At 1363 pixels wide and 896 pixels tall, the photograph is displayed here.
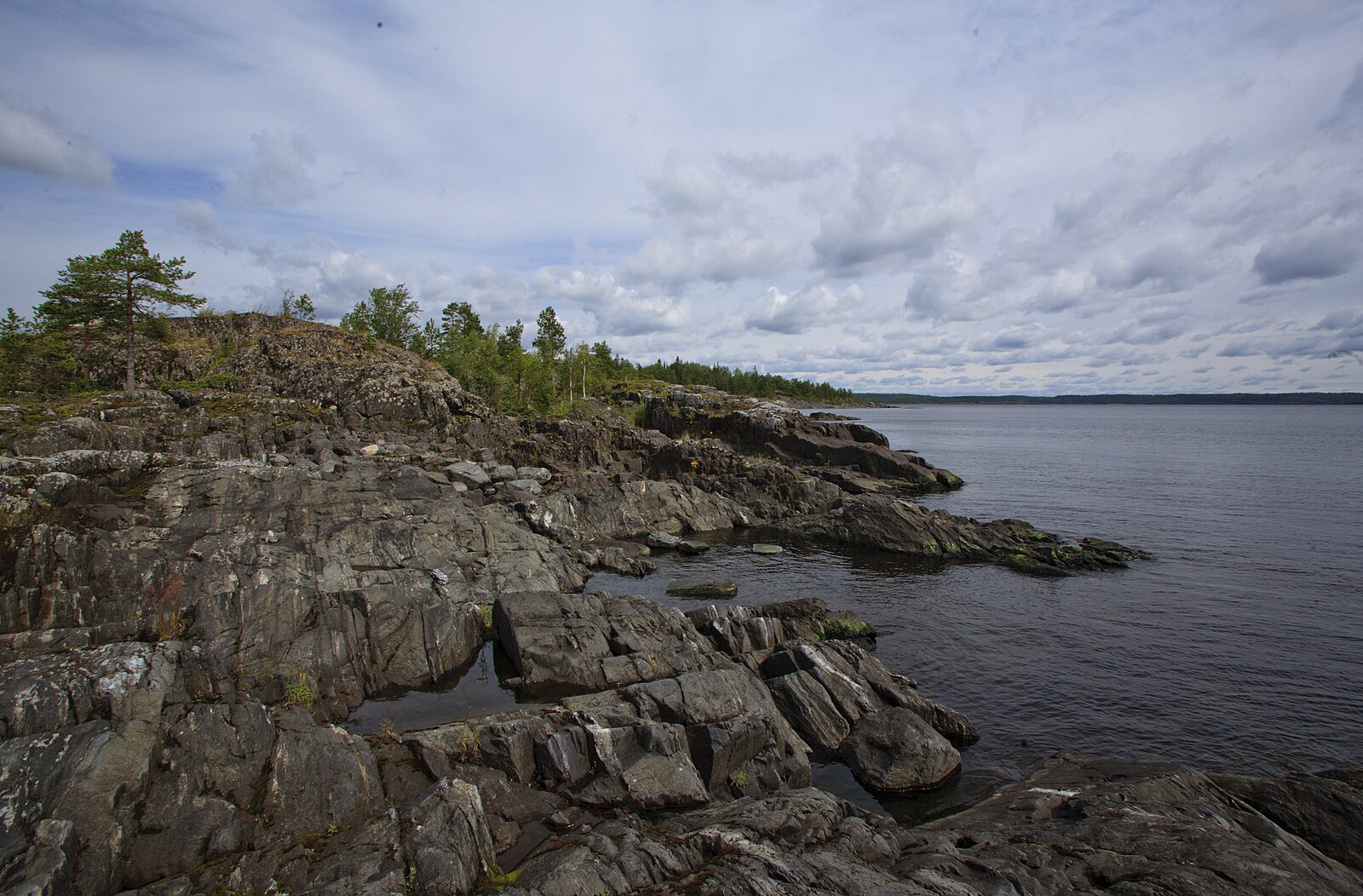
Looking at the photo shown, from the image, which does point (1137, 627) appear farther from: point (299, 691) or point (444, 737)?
point (299, 691)

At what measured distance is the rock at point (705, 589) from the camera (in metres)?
33.2

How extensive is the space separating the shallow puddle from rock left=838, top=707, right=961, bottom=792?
10707 millimetres

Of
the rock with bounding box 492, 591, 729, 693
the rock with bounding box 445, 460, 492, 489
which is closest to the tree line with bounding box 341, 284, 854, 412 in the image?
the rock with bounding box 445, 460, 492, 489

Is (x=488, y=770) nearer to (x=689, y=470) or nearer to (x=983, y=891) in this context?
(x=983, y=891)

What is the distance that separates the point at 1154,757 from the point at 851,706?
9.08 m

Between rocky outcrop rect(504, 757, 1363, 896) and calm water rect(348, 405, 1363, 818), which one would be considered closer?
rocky outcrop rect(504, 757, 1363, 896)

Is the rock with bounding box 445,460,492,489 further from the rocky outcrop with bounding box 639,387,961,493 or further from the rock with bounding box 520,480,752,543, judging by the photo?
the rocky outcrop with bounding box 639,387,961,493

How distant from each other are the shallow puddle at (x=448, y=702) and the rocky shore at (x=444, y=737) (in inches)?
23.1

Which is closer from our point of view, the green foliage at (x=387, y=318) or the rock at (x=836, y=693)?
the rock at (x=836, y=693)

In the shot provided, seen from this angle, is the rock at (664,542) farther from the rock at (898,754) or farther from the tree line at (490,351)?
the tree line at (490,351)

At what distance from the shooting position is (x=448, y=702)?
66.4 ft

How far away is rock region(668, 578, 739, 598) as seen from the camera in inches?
1305

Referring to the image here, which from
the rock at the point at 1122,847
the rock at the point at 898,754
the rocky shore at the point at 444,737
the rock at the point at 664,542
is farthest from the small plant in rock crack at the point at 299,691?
the rock at the point at 664,542

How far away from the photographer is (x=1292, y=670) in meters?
23.7
